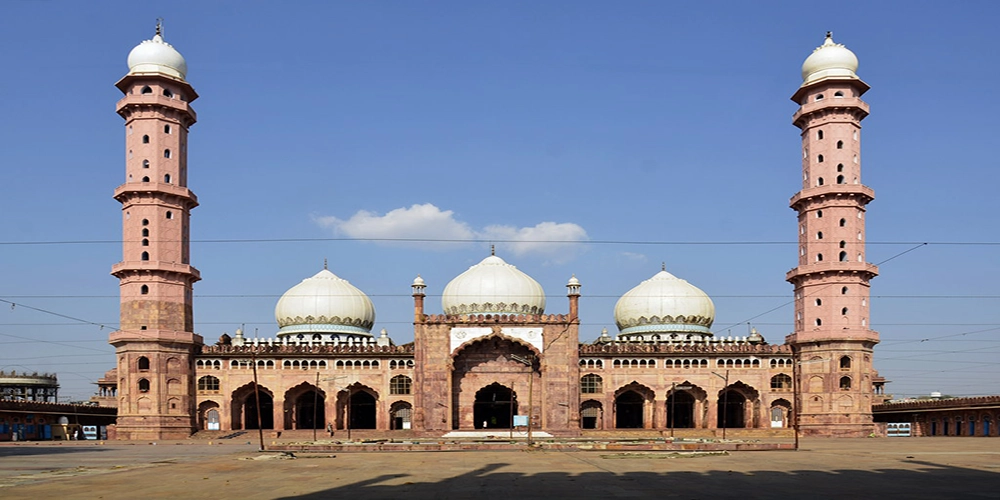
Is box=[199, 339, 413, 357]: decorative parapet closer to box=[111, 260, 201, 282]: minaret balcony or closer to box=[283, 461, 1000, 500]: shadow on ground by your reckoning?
box=[111, 260, 201, 282]: minaret balcony

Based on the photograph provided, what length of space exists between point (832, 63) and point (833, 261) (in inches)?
587

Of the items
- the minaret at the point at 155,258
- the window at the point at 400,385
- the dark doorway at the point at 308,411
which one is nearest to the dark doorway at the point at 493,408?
the window at the point at 400,385

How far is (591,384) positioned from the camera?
77.5 m

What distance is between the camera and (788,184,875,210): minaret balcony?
239ft

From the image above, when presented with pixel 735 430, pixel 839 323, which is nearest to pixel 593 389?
pixel 735 430

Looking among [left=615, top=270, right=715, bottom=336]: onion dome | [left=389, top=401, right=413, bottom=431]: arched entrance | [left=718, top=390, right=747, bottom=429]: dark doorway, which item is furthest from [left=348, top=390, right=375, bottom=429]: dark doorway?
[left=718, top=390, right=747, bottom=429]: dark doorway

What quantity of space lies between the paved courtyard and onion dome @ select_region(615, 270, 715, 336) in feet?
130

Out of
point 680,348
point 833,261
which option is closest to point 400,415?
point 680,348

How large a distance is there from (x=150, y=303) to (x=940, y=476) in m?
55.9

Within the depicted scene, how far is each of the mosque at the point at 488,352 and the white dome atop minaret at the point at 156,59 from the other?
14 centimetres

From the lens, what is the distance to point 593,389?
254 ft

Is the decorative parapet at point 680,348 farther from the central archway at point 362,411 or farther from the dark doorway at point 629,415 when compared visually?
the central archway at point 362,411

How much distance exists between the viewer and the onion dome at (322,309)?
275 feet

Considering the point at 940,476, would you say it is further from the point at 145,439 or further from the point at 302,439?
the point at 145,439
